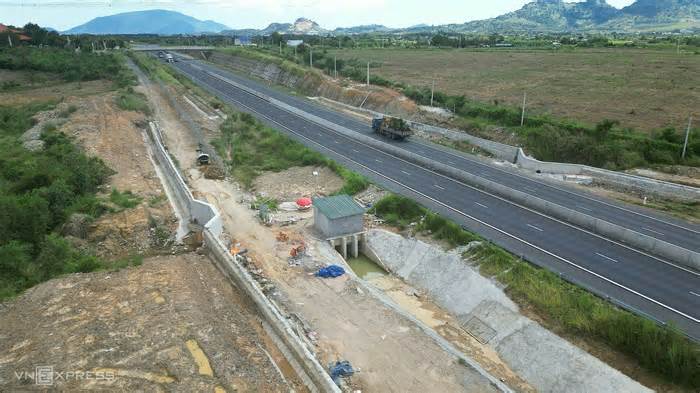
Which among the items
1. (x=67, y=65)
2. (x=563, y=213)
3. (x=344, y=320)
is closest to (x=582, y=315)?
(x=344, y=320)

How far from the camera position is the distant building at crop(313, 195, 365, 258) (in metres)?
32.8

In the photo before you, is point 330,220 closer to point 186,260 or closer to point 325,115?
point 186,260

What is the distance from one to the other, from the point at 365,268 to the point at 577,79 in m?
68.0

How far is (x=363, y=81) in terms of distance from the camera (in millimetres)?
87938

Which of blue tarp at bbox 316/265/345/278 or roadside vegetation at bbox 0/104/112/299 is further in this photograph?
blue tarp at bbox 316/265/345/278

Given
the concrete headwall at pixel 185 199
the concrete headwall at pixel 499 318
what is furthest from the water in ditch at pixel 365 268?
the concrete headwall at pixel 185 199

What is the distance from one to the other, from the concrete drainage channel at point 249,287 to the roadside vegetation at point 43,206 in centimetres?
601

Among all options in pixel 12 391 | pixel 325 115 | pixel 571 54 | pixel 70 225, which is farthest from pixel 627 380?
pixel 571 54

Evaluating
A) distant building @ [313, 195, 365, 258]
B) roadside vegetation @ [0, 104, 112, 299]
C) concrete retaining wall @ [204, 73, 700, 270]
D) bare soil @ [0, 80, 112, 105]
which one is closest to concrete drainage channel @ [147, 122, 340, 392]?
roadside vegetation @ [0, 104, 112, 299]

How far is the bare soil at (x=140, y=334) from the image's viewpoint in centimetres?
→ 1877

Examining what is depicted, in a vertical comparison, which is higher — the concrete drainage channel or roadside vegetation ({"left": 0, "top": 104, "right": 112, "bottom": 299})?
roadside vegetation ({"left": 0, "top": 104, "right": 112, "bottom": 299})

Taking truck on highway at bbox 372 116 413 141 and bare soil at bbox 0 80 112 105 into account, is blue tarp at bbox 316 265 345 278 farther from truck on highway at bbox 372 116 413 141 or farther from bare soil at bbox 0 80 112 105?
bare soil at bbox 0 80 112 105

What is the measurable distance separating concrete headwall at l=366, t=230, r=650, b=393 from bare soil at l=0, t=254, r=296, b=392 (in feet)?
34.7

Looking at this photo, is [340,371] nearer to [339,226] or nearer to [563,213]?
[339,226]
